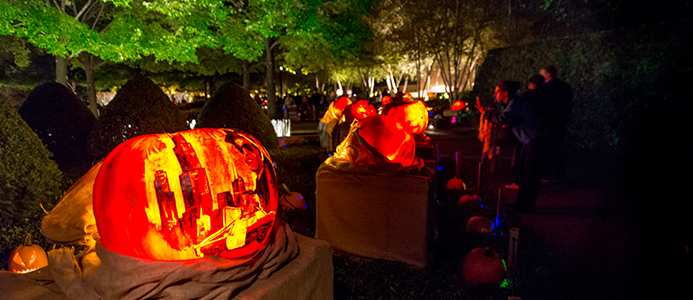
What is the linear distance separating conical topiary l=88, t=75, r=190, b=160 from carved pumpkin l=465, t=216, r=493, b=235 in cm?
529

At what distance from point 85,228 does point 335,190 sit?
7.77 ft

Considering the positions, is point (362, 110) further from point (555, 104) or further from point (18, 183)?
point (18, 183)

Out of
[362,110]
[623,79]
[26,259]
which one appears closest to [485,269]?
[362,110]

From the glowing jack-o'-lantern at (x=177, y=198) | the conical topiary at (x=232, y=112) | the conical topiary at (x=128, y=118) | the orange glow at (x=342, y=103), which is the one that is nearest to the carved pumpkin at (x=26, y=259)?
the glowing jack-o'-lantern at (x=177, y=198)

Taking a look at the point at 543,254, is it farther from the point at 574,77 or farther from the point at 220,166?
the point at 574,77

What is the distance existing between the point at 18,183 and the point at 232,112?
213 inches

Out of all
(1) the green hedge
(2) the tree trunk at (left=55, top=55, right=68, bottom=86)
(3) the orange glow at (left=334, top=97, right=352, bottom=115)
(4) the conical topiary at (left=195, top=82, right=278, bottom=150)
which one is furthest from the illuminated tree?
(1) the green hedge

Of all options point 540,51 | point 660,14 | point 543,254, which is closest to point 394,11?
point 540,51

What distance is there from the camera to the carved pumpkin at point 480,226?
4.63 m

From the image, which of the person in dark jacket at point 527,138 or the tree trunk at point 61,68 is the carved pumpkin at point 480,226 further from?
the tree trunk at point 61,68

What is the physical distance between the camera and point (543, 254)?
430cm

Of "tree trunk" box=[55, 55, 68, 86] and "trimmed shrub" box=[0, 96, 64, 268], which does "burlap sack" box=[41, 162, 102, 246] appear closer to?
"trimmed shrub" box=[0, 96, 64, 268]

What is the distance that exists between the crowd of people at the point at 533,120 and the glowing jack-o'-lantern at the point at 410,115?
1059mm

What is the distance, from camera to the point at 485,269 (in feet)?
11.4
